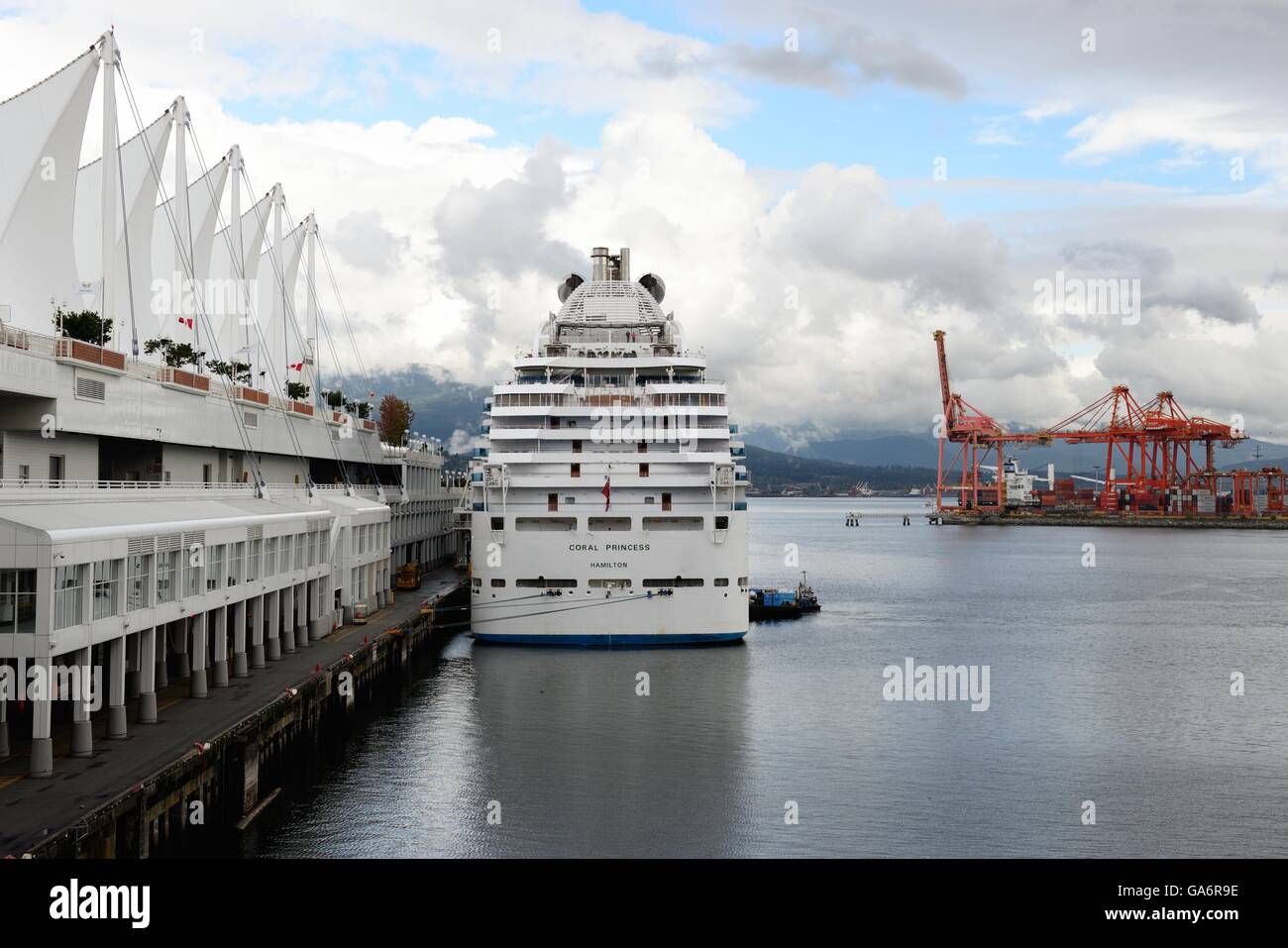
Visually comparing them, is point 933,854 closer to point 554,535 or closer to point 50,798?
point 50,798

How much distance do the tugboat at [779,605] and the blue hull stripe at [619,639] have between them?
17.8m

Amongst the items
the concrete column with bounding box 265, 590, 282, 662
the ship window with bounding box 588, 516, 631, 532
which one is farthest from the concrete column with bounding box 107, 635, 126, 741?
the ship window with bounding box 588, 516, 631, 532

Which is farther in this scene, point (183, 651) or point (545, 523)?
point (545, 523)

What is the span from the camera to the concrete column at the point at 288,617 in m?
37.1

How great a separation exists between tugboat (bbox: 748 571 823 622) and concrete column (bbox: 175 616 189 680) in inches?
1426

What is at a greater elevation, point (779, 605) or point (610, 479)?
point (610, 479)

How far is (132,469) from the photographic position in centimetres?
3841

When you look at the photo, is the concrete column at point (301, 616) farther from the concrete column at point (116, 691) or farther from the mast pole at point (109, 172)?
the concrete column at point (116, 691)

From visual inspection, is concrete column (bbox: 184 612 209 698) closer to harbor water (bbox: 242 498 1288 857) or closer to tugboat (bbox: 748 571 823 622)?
harbor water (bbox: 242 498 1288 857)

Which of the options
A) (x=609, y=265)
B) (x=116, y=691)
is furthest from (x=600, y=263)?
(x=116, y=691)

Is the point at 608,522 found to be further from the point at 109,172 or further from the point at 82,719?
the point at 82,719

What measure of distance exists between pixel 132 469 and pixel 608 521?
17.0 m

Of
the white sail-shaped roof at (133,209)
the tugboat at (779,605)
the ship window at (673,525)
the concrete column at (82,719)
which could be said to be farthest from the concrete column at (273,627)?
the tugboat at (779,605)
